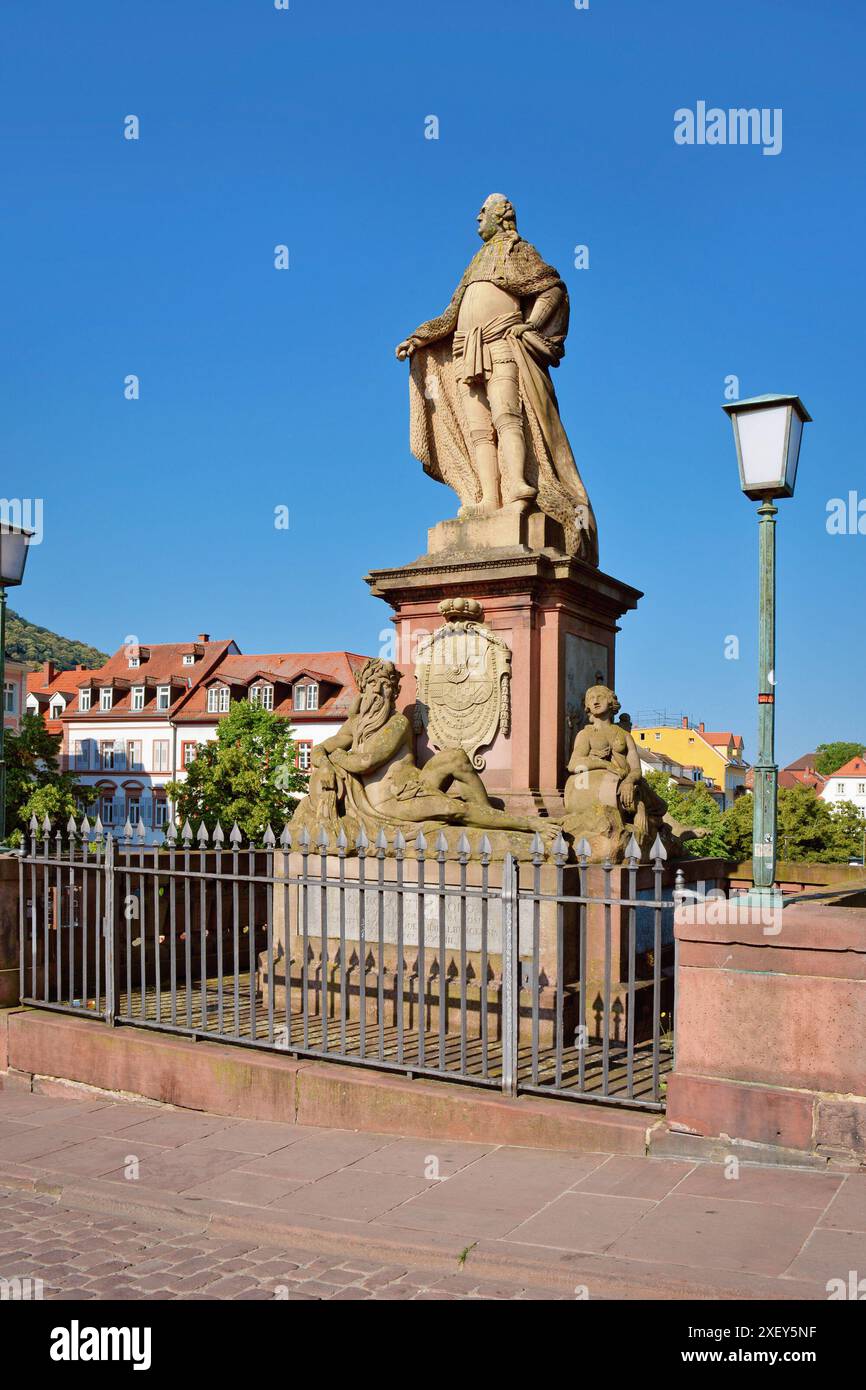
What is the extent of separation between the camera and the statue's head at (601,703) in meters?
9.37

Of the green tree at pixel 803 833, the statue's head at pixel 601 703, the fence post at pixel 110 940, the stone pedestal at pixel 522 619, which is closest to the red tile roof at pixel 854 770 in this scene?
the green tree at pixel 803 833

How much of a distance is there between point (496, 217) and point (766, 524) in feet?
19.4

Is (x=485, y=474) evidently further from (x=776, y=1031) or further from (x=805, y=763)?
(x=805, y=763)

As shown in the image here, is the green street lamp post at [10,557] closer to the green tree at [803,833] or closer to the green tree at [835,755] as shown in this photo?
the green tree at [803,833]

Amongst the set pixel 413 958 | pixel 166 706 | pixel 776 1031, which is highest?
pixel 166 706

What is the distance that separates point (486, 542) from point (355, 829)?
2743 mm

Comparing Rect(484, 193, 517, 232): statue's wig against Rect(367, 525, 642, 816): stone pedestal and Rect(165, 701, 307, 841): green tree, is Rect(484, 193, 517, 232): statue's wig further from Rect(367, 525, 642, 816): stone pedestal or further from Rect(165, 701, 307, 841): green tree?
Rect(165, 701, 307, 841): green tree

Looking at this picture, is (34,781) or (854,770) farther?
(854,770)

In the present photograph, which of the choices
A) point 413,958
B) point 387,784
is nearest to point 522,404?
point 387,784

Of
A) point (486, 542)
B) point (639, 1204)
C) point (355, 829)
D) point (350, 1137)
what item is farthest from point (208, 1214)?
point (486, 542)

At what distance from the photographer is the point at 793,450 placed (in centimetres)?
632

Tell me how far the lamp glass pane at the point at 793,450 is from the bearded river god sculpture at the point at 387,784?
10.7 feet
